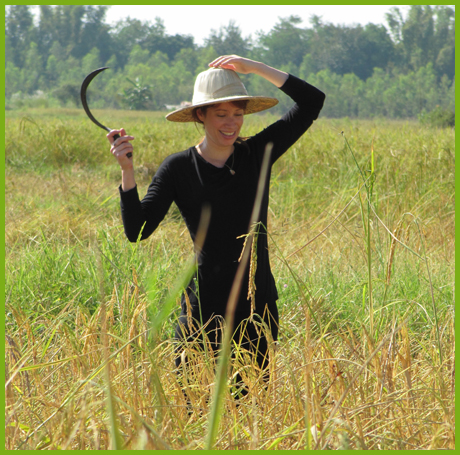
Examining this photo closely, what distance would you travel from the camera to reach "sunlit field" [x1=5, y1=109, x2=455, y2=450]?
3.46ft

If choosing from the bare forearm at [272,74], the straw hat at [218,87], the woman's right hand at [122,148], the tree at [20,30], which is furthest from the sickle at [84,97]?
the tree at [20,30]

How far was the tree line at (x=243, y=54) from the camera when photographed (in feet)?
206

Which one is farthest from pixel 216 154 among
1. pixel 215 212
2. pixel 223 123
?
pixel 215 212

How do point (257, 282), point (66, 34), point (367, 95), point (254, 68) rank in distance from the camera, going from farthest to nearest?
1. point (66, 34)
2. point (367, 95)
3. point (254, 68)
4. point (257, 282)

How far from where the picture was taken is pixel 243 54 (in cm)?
8400

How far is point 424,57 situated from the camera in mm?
75438

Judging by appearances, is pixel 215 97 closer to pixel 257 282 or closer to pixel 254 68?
pixel 254 68

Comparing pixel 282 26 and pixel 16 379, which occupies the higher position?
pixel 282 26

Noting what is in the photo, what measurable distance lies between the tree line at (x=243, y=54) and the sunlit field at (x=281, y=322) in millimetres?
56492

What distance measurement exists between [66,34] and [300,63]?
1594 inches

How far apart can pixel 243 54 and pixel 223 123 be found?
3420 inches

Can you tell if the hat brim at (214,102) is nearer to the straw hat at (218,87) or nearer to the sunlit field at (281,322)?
the straw hat at (218,87)

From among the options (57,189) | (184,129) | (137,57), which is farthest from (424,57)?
(57,189)

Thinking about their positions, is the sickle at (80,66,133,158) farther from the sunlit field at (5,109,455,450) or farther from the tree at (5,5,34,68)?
the tree at (5,5,34,68)
